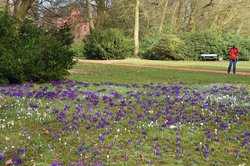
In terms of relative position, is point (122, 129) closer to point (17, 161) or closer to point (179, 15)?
point (17, 161)

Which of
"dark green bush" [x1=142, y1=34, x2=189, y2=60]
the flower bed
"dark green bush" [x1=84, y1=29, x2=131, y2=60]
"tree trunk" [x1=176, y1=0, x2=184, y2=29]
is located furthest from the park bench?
the flower bed

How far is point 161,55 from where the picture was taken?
39.6 meters

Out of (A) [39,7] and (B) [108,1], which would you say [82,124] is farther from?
(B) [108,1]

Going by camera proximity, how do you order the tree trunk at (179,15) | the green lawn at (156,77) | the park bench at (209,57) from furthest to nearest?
the tree trunk at (179,15), the park bench at (209,57), the green lawn at (156,77)

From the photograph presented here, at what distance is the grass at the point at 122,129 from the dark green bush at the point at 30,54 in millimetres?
2829

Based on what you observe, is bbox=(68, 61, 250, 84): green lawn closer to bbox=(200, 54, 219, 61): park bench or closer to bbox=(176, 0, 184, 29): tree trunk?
bbox=(200, 54, 219, 61): park bench

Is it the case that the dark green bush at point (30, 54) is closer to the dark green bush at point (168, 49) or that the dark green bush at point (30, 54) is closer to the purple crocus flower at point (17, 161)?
the purple crocus flower at point (17, 161)

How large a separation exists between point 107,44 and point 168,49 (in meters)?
6.79

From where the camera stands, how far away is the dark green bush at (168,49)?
38.4m

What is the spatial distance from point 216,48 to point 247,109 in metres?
34.2

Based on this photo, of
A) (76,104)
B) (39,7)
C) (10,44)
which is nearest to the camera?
(76,104)

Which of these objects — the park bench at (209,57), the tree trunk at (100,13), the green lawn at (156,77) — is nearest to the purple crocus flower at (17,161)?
the green lawn at (156,77)

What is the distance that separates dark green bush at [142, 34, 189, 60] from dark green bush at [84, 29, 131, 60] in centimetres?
319

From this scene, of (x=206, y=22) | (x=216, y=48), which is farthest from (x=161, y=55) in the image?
(x=206, y=22)
